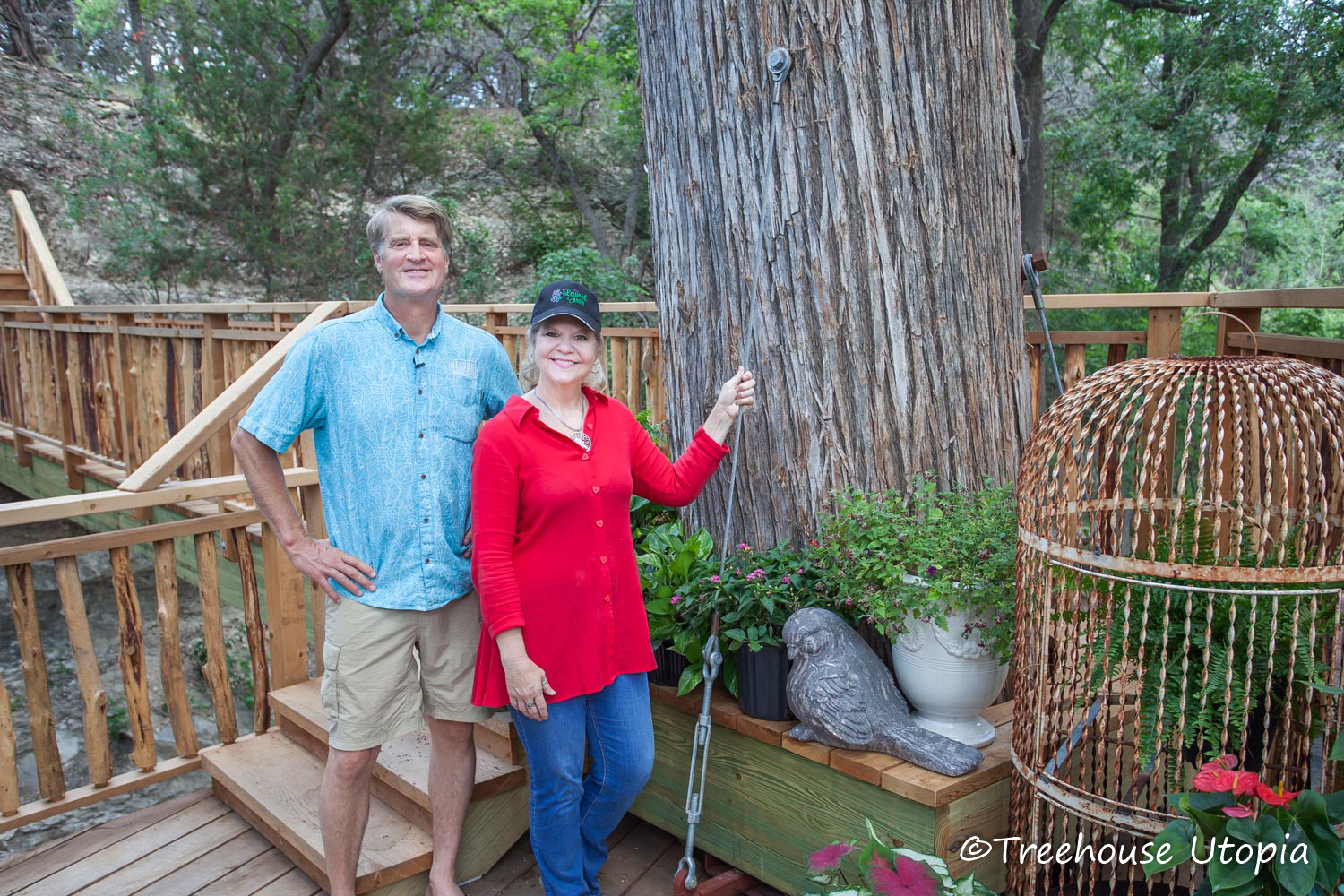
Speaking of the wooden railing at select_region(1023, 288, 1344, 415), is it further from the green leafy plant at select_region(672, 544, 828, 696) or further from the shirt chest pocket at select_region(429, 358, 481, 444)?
the shirt chest pocket at select_region(429, 358, 481, 444)

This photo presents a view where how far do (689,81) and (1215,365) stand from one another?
1654mm

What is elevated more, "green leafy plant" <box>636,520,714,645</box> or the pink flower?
"green leafy plant" <box>636,520,714,645</box>

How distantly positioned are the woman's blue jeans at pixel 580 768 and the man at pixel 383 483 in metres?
0.35

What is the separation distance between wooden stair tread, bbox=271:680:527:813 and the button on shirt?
750 mm

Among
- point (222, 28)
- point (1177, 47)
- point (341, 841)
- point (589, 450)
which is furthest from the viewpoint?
point (222, 28)

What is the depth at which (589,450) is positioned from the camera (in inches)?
84.0

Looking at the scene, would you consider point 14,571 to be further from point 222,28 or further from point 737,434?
point 222,28

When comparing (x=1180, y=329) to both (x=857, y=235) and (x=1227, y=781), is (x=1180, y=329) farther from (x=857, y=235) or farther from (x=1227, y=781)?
(x=1227, y=781)

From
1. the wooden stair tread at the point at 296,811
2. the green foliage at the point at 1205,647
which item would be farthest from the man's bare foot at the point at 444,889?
the green foliage at the point at 1205,647

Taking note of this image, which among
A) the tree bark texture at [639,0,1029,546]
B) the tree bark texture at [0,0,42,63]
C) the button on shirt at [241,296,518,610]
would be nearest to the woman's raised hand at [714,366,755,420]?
the tree bark texture at [639,0,1029,546]

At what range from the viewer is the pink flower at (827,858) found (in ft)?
6.02

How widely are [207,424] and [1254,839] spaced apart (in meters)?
3.59

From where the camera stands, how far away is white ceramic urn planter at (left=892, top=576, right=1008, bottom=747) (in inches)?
87.1

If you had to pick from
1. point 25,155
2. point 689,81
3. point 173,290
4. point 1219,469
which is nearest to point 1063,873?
point 1219,469
